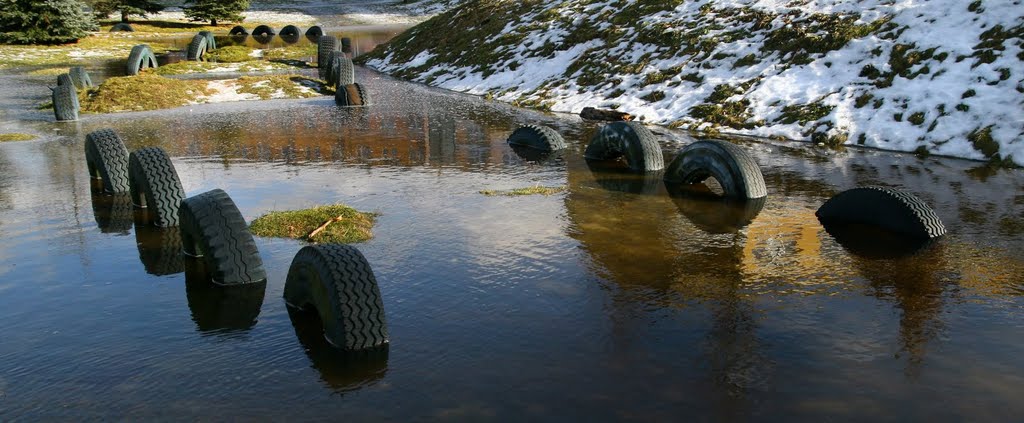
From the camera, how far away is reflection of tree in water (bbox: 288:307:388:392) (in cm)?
543

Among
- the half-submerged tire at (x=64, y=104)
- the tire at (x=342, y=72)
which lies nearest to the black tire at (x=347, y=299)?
the half-submerged tire at (x=64, y=104)

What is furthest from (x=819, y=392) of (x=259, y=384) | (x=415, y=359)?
(x=259, y=384)

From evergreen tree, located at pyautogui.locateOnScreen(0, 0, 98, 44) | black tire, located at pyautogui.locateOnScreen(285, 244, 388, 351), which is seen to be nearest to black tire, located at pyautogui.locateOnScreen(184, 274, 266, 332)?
black tire, located at pyautogui.locateOnScreen(285, 244, 388, 351)

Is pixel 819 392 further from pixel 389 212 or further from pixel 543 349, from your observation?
pixel 389 212

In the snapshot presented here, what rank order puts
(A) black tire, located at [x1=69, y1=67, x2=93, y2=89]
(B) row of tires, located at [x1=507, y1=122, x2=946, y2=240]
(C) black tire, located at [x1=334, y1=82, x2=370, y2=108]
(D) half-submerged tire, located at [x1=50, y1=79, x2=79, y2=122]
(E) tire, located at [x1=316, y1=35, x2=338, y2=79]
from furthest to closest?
(E) tire, located at [x1=316, y1=35, x2=338, y2=79] < (A) black tire, located at [x1=69, y1=67, x2=93, y2=89] < (C) black tire, located at [x1=334, y1=82, x2=370, y2=108] < (D) half-submerged tire, located at [x1=50, y1=79, x2=79, y2=122] < (B) row of tires, located at [x1=507, y1=122, x2=946, y2=240]

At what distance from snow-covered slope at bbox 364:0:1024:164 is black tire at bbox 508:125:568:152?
4.04 metres

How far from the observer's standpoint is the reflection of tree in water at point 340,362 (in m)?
5.43

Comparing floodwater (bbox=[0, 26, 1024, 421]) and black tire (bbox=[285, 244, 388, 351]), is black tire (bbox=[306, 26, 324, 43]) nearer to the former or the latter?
floodwater (bbox=[0, 26, 1024, 421])

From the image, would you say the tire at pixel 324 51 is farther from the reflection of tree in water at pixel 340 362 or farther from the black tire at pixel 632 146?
the reflection of tree in water at pixel 340 362

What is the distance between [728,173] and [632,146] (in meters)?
2.34

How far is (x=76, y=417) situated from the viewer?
16.3 feet

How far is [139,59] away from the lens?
27484 mm

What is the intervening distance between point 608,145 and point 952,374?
826 cm

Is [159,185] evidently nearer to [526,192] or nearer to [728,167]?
[526,192]
